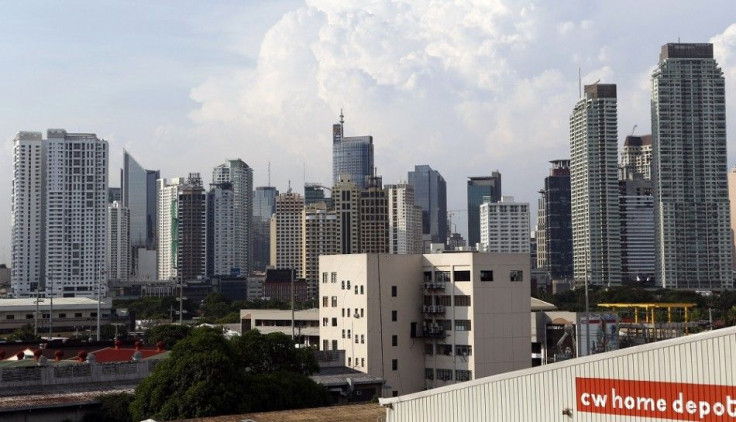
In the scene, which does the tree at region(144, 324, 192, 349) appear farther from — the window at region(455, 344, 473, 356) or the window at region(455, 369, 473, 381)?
the window at region(455, 369, 473, 381)

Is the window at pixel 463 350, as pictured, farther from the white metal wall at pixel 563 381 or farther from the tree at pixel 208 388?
the white metal wall at pixel 563 381

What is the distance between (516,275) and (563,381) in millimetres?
37612

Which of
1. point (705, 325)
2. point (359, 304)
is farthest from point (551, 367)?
point (705, 325)

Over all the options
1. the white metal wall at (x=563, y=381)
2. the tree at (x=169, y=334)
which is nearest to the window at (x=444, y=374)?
the tree at (x=169, y=334)

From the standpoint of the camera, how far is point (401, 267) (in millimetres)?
60531

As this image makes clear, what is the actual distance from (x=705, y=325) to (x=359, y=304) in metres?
57.6

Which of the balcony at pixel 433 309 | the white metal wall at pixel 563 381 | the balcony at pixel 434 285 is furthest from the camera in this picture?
the balcony at pixel 434 285

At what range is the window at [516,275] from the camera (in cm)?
5972

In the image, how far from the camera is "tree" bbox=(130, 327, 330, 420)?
33.7 m

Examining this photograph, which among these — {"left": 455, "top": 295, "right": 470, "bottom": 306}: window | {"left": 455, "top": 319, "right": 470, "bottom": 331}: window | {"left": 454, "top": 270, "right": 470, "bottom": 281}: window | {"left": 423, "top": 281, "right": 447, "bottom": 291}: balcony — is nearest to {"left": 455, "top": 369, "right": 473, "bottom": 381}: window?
{"left": 455, "top": 319, "right": 470, "bottom": 331}: window

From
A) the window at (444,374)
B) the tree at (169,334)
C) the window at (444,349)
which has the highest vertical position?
the tree at (169,334)

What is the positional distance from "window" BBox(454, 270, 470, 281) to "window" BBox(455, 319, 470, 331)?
2.55 m

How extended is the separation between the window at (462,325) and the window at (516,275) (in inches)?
164

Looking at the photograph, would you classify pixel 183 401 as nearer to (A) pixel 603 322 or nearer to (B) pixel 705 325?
(A) pixel 603 322
